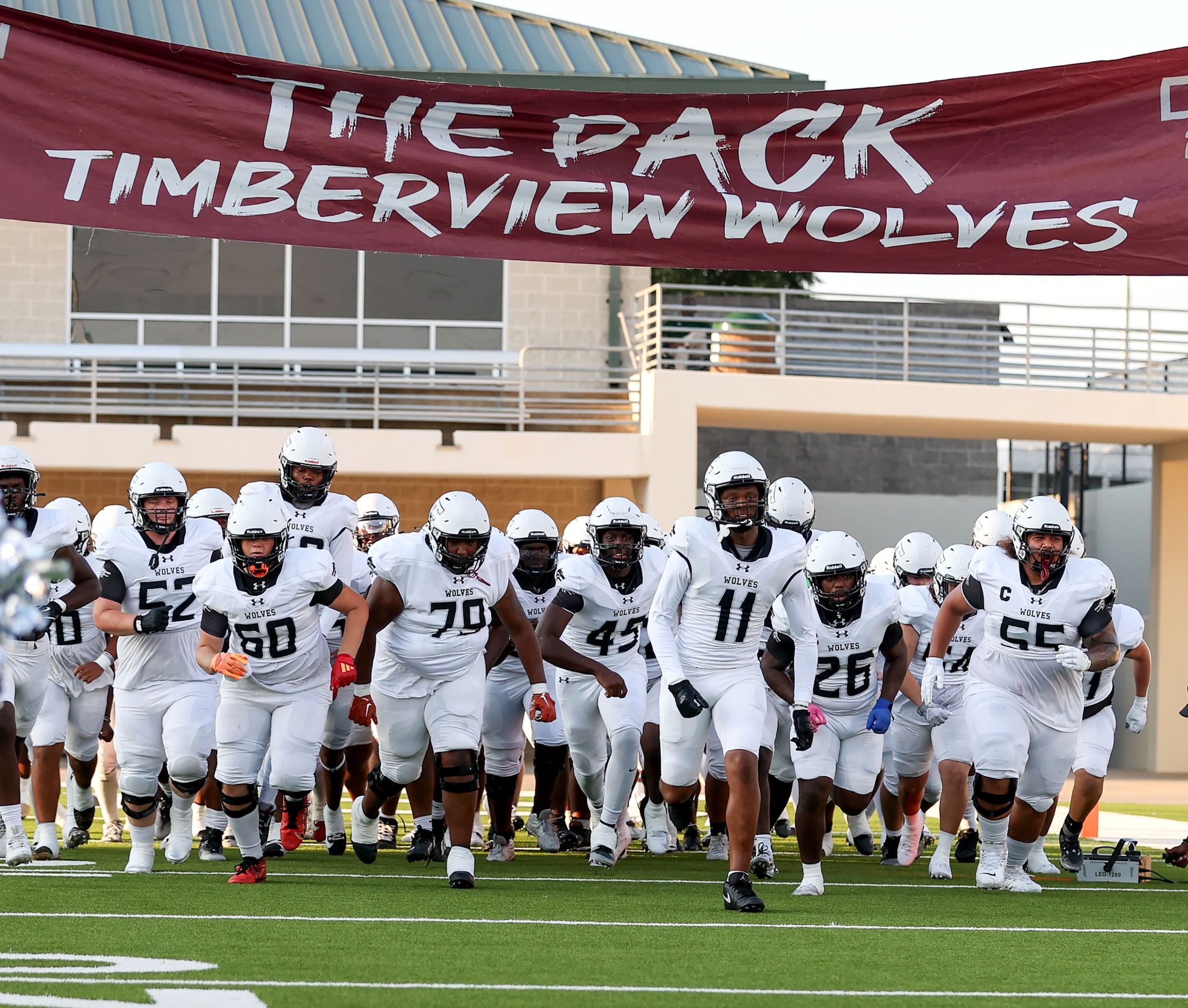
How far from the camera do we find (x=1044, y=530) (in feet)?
29.0

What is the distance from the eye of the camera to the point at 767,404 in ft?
64.8

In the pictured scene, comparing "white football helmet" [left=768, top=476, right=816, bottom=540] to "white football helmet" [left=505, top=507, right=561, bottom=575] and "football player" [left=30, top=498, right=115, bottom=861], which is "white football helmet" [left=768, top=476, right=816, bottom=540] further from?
Result: "football player" [left=30, top=498, right=115, bottom=861]

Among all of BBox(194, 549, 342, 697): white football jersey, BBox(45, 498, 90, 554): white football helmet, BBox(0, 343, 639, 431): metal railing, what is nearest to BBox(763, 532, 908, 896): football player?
BBox(194, 549, 342, 697): white football jersey

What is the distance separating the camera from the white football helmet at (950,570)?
35.1 ft

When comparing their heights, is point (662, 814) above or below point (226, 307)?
below

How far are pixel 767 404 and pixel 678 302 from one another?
6916 mm

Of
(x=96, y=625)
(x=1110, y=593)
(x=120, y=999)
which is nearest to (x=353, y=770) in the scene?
(x=96, y=625)

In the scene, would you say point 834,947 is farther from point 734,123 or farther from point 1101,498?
point 1101,498

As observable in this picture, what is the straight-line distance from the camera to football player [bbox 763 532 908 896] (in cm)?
916

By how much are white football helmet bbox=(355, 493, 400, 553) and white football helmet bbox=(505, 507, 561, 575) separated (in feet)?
4.35

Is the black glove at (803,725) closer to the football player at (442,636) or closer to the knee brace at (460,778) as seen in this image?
the football player at (442,636)

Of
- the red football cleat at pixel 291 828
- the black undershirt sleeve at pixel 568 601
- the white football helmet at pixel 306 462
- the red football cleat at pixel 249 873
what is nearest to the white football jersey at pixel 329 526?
the white football helmet at pixel 306 462

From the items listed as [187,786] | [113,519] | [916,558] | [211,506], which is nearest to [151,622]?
[187,786]

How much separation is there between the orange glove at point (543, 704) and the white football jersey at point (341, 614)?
44.3 inches
